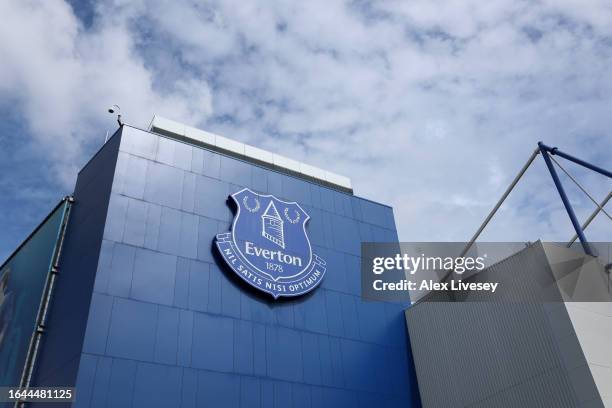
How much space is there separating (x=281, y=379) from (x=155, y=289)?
518 cm

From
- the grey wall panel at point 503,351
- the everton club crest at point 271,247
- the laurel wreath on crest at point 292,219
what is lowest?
the grey wall panel at point 503,351

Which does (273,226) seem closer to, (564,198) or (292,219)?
(292,219)

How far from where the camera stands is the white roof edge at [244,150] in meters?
25.3

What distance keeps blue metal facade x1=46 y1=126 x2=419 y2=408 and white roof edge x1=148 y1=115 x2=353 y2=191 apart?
2.79 metres

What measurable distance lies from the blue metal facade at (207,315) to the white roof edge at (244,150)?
9.15ft

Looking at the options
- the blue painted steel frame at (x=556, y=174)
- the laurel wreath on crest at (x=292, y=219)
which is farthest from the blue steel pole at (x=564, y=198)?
the laurel wreath on crest at (x=292, y=219)

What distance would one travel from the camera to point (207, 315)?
750 inches

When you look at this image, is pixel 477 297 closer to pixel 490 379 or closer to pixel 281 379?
pixel 490 379

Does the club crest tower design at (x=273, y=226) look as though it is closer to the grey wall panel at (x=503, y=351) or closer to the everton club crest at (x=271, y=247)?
the everton club crest at (x=271, y=247)

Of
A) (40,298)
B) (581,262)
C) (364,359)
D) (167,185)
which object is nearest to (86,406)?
(40,298)

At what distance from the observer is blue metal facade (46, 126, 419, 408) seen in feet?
56.0

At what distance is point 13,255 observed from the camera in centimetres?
2506

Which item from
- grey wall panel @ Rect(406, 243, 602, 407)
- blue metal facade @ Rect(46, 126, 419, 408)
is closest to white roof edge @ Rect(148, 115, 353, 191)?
blue metal facade @ Rect(46, 126, 419, 408)

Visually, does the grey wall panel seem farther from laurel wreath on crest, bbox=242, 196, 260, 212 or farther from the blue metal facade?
laurel wreath on crest, bbox=242, 196, 260, 212
